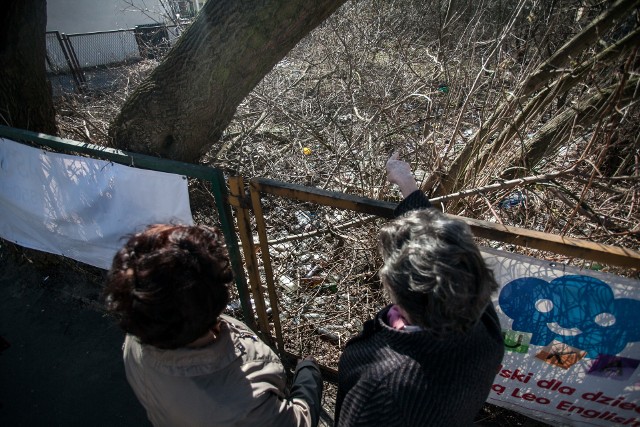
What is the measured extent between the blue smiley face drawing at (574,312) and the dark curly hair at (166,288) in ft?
4.40

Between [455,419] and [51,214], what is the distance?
2.80 meters

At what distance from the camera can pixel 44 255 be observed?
129 inches

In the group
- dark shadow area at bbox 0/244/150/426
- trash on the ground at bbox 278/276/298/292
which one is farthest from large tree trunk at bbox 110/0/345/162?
dark shadow area at bbox 0/244/150/426

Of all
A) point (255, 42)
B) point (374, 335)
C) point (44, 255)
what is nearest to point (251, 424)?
point (374, 335)

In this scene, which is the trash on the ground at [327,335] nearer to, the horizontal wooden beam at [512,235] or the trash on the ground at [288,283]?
the trash on the ground at [288,283]

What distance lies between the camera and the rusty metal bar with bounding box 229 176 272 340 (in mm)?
1702

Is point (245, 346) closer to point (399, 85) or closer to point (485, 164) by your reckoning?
point (485, 164)

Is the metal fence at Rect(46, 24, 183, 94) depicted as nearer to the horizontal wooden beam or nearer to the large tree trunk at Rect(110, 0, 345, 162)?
the large tree trunk at Rect(110, 0, 345, 162)

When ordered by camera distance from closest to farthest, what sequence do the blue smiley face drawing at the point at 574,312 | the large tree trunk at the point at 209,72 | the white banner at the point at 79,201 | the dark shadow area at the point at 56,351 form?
the blue smiley face drawing at the point at 574,312, the white banner at the point at 79,201, the large tree trunk at the point at 209,72, the dark shadow area at the point at 56,351

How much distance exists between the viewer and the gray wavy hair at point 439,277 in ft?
3.40

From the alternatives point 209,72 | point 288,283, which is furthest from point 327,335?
point 209,72

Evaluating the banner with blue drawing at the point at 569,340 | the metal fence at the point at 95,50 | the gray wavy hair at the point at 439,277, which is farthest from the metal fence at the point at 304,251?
the metal fence at the point at 95,50

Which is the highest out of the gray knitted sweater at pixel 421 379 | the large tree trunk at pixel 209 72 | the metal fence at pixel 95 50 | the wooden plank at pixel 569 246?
the metal fence at pixel 95 50

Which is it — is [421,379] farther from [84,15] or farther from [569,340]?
[84,15]
